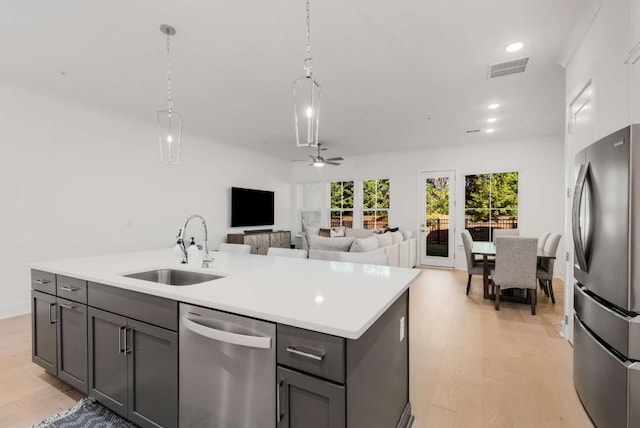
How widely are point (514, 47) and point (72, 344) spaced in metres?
4.33

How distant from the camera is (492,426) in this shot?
1.86 meters

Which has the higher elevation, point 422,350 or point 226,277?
point 226,277

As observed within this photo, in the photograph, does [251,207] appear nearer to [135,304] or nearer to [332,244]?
[332,244]

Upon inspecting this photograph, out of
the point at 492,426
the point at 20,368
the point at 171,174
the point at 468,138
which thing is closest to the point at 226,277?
the point at 492,426

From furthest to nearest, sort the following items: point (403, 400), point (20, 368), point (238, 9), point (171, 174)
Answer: point (171, 174) < point (20, 368) < point (238, 9) < point (403, 400)

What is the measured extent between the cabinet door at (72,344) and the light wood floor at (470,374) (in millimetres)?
216

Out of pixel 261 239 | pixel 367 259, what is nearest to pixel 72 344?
pixel 367 259

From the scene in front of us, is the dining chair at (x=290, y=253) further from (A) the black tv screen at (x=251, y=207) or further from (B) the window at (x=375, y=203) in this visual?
(B) the window at (x=375, y=203)

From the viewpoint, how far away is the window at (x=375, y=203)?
7.81m

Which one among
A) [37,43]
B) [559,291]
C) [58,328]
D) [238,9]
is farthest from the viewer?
[559,291]

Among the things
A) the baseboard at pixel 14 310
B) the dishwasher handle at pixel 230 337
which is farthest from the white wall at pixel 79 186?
the dishwasher handle at pixel 230 337

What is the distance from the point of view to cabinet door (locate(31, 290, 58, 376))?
2.14 m

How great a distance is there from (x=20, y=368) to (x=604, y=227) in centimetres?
429

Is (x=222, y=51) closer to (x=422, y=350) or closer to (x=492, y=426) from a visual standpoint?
(x=422, y=350)
